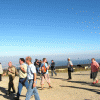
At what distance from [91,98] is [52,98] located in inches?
69.3

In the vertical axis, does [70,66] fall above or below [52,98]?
above

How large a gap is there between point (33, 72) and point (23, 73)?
3.80 feet

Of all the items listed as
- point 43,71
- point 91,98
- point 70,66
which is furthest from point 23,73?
point 70,66

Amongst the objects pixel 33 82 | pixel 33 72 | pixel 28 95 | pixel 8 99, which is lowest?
pixel 8 99

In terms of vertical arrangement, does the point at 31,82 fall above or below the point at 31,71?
below

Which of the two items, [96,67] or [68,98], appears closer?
[68,98]

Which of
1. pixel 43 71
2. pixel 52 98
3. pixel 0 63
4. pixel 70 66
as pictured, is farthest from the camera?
pixel 0 63

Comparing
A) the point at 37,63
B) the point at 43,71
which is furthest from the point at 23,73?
Result: the point at 37,63

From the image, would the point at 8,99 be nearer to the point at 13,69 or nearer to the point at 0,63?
the point at 13,69

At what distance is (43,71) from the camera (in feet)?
25.5

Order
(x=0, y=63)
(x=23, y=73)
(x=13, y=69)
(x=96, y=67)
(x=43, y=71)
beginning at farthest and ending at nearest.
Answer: (x=0, y=63), (x=96, y=67), (x=43, y=71), (x=13, y=69), (x=23, y=73)

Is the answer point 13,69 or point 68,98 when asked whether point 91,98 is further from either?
point 13,69

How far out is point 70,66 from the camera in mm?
11609

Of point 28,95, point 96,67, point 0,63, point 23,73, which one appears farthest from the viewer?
point 0,63
